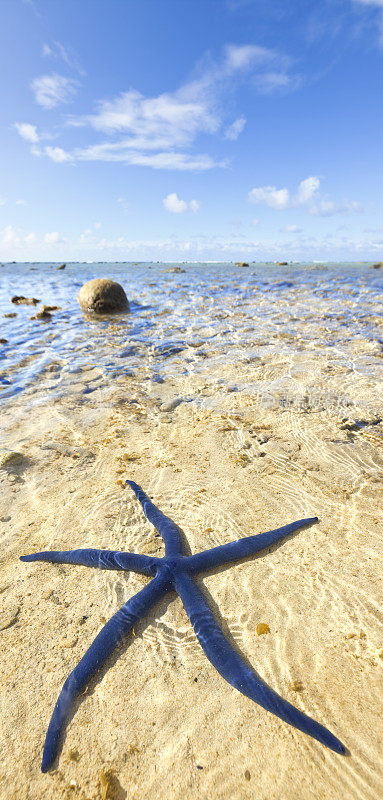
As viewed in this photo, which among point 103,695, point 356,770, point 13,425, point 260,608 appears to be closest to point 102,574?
point 103,695

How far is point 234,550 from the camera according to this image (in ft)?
7.84

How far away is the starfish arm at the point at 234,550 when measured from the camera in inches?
89.4

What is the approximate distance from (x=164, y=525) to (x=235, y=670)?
1156 millimetres

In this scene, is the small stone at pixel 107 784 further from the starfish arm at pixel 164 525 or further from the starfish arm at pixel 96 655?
the starfish arm at pixel 164 525

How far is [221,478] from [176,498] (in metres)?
0.51

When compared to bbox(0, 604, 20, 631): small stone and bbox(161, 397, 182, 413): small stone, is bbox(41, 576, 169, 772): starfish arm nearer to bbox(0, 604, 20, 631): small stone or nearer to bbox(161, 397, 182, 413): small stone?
bbox(0, 604, 20, 631): small stone

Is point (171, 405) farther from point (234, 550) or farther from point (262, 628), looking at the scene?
point (262, 628)

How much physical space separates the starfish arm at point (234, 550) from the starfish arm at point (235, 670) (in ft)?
0.52

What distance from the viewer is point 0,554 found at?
2.66 meters

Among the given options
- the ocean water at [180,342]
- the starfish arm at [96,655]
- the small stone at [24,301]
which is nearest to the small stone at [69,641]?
the starfish arm at [96,655]

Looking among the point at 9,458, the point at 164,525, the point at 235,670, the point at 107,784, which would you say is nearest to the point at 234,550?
the point at 164,525

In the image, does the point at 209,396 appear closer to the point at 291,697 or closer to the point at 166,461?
the point at 166,461

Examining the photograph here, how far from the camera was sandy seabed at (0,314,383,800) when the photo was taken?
59.2 inches

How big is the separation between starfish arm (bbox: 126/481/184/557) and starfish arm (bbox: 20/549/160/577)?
17 centimetres
